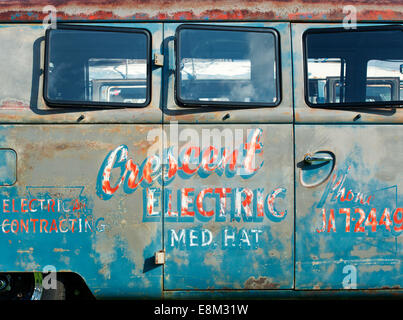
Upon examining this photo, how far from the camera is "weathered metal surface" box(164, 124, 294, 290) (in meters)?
3.16

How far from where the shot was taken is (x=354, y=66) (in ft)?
11.2

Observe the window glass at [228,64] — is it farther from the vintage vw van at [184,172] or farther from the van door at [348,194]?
the van door at [348,194]

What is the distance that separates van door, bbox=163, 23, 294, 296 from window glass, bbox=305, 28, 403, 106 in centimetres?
30

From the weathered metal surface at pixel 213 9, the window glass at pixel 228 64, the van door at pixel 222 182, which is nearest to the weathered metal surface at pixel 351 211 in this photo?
the van door at pixel 222 182

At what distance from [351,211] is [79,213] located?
2.08 metres

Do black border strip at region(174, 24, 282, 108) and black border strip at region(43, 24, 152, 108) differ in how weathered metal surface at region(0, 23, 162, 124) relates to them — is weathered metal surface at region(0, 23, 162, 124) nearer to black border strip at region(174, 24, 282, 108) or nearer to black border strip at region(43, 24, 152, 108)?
black border strip at region(43, 24, 152, 108)

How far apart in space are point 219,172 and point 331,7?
1.58m

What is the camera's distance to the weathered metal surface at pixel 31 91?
10.3 feet

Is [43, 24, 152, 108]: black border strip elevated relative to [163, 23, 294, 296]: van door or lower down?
elevated

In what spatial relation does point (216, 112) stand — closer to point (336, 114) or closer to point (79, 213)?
point (336, 114)

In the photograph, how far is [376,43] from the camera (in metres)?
3.32

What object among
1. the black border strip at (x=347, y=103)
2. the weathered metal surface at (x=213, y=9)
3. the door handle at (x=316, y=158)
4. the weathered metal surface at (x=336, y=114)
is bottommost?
the door handle at (x=316, y=158)

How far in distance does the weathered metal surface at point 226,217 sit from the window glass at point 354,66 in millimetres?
737

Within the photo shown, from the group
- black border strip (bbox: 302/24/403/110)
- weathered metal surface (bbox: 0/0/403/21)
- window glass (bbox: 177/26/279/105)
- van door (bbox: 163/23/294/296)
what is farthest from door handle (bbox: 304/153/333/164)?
weathered metal surface (bbox: 0/0/403/21)
